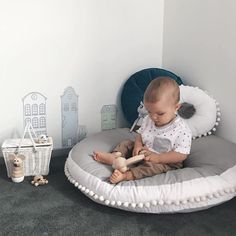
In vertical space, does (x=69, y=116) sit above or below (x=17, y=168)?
above

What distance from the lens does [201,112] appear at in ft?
5.65

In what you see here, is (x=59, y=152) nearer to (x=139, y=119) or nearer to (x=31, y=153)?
(x=31, y=153)

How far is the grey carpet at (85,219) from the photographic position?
3.97ft

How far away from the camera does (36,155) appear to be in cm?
162

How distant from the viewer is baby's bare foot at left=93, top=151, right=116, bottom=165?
1.44 m

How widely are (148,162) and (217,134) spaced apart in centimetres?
57

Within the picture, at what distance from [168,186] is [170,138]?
0.23 m

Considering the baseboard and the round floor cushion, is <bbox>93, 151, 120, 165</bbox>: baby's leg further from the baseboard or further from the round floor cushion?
the baseboard

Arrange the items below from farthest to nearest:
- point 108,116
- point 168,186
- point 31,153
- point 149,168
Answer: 1. point 108,116
2. point 31,153
3. point 149,168
4. point 168,186

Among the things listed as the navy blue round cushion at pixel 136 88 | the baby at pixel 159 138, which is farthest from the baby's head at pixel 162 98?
the navy blue round cushion at pixel 136 88

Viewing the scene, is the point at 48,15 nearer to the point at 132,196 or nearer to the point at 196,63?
the point at 196,63

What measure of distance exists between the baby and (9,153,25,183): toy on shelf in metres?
0.35

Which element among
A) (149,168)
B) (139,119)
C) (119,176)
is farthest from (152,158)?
(139,119)

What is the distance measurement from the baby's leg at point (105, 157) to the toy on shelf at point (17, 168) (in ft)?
1.14
